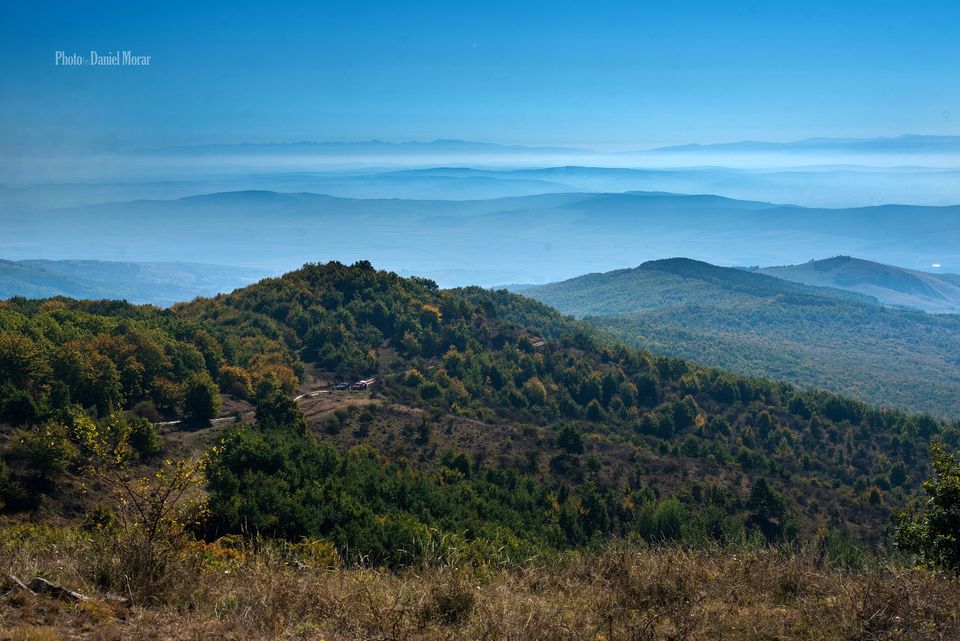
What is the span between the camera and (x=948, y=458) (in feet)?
52.5

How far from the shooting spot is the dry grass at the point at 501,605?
1048 centimetres

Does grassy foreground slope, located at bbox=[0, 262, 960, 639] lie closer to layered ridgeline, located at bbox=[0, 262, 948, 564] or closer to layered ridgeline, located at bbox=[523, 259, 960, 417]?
layered ridgeline, located at bbox=[0, 262, 948, 564]

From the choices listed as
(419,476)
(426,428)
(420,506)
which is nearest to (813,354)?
(426,428)

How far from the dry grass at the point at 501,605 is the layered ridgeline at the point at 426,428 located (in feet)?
11.4

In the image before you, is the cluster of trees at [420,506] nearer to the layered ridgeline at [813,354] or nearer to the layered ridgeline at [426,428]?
the layered ridgeline at [426,428]

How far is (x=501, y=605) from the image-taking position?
11.6 meters

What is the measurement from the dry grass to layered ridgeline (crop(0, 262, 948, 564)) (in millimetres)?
3472

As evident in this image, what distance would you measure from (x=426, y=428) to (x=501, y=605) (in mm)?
41905

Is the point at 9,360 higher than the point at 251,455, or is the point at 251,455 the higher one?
the point at 9,360

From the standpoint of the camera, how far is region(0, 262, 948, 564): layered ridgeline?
1150 inches

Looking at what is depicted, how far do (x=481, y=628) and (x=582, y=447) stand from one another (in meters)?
43.9

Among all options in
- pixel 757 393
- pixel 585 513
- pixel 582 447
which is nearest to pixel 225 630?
pixel 585 513

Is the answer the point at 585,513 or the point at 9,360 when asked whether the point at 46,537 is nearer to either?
the point at 9,360

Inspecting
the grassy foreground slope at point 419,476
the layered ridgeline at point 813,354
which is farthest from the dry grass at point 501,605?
the layered ridgeline at point 813,354
